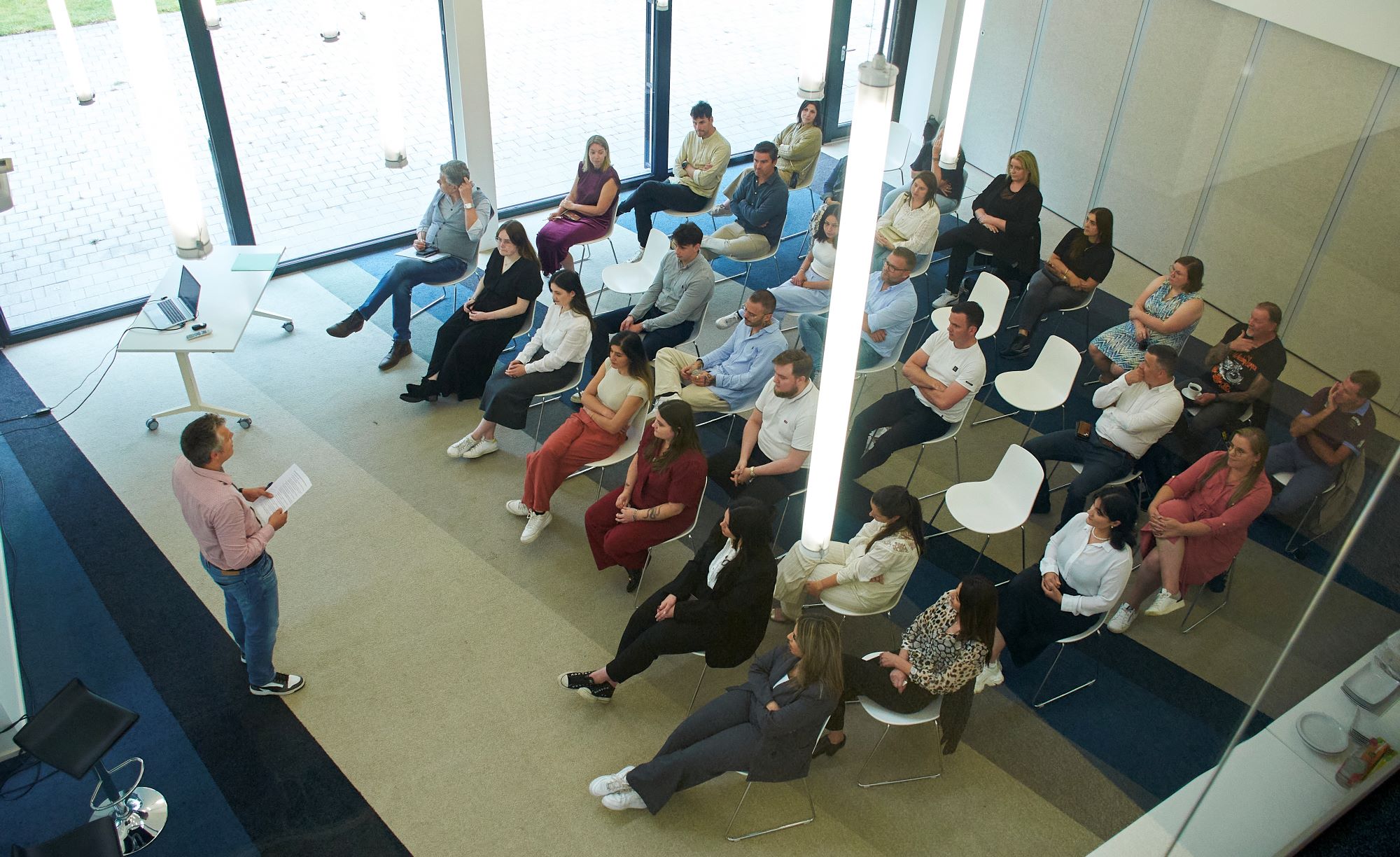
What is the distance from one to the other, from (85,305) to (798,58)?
22.1 ft

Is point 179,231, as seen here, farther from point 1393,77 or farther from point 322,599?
point 1393,77

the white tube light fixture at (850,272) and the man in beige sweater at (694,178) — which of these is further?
the man in beige sweater at (694,178)

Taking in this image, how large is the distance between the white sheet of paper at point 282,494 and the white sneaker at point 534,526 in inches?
58.6

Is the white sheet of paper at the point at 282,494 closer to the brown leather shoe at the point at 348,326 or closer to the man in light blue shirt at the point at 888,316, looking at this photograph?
the brown leather shoe at the point at 348,326

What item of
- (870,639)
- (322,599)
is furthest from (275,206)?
(870,639)

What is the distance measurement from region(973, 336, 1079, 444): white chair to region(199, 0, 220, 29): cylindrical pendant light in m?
5.89

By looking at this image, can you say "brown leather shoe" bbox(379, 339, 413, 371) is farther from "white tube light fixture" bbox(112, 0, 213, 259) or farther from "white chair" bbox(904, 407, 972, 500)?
"white chair" bbox(904, 407, 972, 500)

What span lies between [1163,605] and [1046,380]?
1.60 m

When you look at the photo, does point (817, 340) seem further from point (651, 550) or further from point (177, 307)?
point (177, 307)

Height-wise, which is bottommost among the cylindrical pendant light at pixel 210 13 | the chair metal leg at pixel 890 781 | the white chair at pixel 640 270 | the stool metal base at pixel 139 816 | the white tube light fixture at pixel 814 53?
the stool metal base at pixel 139 816

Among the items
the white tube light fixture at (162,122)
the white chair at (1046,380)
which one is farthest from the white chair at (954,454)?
the white tube light fixture at (162,122)

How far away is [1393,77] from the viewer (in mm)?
6457

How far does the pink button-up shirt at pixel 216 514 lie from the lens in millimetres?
4227

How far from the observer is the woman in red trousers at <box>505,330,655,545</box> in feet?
18.5
